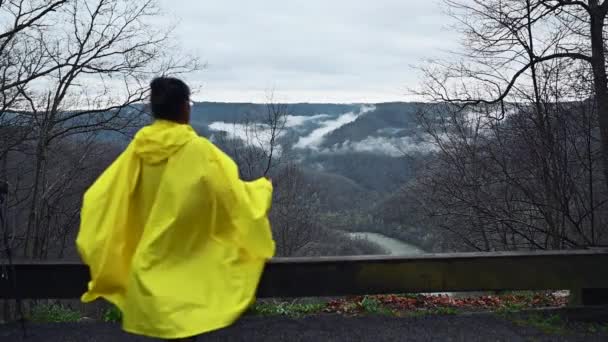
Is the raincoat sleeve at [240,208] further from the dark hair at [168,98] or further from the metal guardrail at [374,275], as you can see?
the metal guardrail at [374,275]

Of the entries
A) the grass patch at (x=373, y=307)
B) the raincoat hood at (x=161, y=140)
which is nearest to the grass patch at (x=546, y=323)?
the grass patch at (x=373, y=307)

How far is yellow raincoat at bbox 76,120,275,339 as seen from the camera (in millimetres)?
3320

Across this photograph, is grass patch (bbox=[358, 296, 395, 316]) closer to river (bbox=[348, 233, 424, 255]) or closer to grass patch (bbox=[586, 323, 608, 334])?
grass patch (bbox=[586, 323, 608, 334])

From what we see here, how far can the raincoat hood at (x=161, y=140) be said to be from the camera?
11.2 feet

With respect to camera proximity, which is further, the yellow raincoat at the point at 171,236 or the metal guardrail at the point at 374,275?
the metal guardrail at the point at 374,275

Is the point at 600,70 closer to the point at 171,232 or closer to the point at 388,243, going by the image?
the point at 171,232

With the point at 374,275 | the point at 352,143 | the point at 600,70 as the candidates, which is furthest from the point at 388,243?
the point at 352,143

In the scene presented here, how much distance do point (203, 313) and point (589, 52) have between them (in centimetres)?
796

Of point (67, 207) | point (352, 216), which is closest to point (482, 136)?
point (67, 207)

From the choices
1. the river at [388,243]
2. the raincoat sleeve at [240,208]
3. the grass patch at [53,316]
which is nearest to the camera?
the raincoat sleeve at [240,208]

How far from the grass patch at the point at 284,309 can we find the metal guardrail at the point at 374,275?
62 cm

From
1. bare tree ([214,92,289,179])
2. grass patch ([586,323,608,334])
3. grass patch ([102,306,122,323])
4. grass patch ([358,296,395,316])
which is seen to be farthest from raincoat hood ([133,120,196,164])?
bare tree ([214,92,289,179])

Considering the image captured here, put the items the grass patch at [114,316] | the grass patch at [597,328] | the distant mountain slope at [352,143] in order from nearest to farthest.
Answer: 1. the grass patch at [597,328]
2. the grass patch at [114,316]
3. the distant mountain slope at [352,143]

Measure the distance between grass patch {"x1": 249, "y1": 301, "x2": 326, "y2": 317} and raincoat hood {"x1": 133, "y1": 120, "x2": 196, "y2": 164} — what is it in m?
2.50
